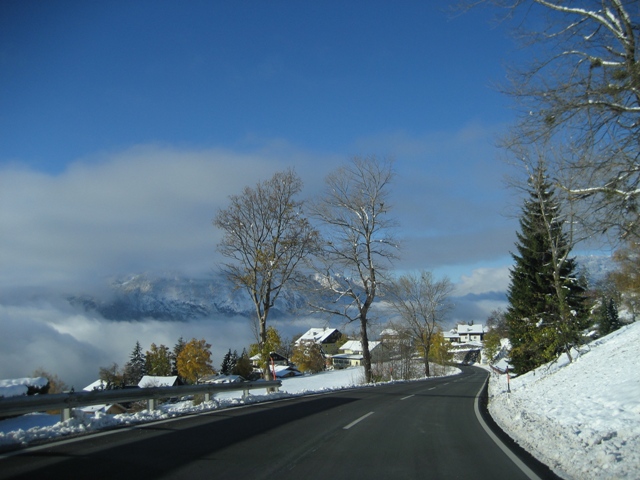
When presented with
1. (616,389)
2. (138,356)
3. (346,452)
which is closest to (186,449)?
(346,452)

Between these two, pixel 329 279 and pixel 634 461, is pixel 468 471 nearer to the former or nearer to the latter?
pixel 634 461

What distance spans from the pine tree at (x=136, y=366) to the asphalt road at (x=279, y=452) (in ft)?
245

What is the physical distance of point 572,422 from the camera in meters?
9.91

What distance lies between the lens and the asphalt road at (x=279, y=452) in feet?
21.1

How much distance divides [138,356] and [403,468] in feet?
303

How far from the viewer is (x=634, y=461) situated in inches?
251

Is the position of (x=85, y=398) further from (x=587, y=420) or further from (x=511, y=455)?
(x=587, y=420)

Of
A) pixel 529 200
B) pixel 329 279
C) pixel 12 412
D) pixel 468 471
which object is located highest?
pixel 529 200

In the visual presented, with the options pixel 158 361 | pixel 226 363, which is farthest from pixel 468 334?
pixel 158 361

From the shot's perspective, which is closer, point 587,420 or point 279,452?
point 279,452

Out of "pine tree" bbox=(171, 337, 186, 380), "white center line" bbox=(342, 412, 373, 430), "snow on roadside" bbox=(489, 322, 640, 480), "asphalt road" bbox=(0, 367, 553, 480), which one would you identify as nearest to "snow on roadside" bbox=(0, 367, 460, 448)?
"asphalt road" bbox=(0, 367, 553, 480)

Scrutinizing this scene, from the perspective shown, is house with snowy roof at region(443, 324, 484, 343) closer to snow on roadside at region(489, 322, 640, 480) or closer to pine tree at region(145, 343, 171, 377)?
pine tree at region(145, 343, 171, 377)

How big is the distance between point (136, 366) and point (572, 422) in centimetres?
8739

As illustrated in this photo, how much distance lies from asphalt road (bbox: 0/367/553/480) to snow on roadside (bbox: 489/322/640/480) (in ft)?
1.99
